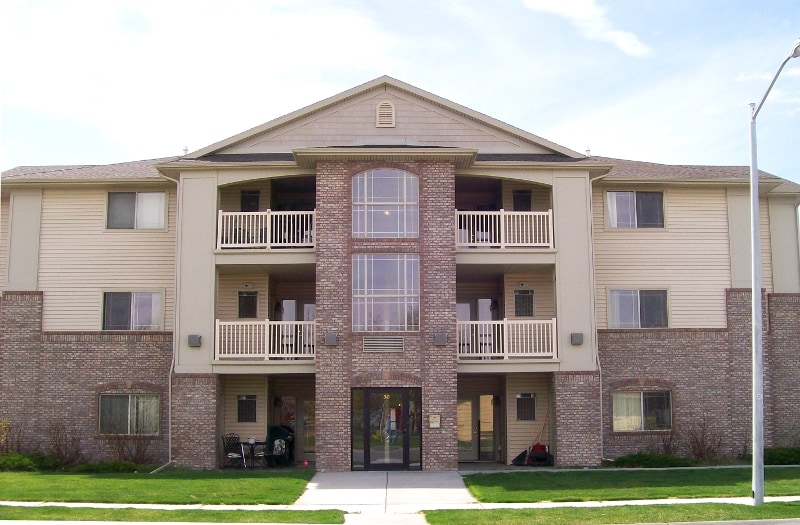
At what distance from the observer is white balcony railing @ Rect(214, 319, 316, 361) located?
24047mm

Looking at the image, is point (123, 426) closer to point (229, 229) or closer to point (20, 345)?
point (20, 345)

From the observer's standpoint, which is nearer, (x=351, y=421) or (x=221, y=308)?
(x=351, y=421)

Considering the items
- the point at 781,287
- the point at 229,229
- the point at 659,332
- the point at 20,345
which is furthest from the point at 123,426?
the point at 781,287

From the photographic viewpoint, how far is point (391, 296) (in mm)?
23656

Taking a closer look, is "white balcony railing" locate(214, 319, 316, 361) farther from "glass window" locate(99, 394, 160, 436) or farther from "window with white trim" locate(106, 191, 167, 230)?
"window with white trim" locate(106, 191, 167, 230)

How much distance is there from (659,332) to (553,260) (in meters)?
4.16

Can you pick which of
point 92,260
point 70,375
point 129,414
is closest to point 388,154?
point 92,260

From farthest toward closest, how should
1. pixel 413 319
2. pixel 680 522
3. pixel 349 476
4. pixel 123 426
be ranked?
pixel 123 426
pixel 413 319
pixel 349 476
pixel 680 522

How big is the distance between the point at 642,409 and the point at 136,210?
15440mm

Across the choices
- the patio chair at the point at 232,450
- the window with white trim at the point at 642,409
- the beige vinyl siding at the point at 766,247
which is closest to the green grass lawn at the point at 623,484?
the window with white trim at the point at 642,409

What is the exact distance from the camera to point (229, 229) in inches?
974

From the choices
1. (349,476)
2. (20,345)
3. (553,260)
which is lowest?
(349,476)

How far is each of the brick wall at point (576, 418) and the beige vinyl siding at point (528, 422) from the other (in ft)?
5.66

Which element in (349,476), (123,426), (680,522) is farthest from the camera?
(123,426)
